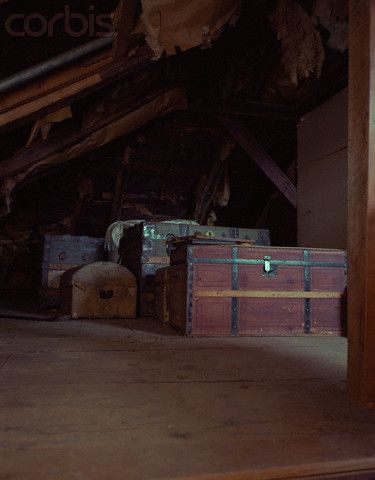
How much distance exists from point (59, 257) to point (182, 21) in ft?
15.7

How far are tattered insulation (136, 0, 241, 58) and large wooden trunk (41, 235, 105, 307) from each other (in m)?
4.18

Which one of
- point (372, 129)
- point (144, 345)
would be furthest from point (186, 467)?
point (144, 345)

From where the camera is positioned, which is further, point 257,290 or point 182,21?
point 257,290

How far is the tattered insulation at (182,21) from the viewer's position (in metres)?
3.04

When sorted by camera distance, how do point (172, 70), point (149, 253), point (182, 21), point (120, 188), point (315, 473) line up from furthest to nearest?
point (120, 188)
point (149, 253)
point (172, 70)
point (182, 21)
point (315, 473)

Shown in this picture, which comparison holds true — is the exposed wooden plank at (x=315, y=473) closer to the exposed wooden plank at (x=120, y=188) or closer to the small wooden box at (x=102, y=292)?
the small wooden box at (x=102, y=292)

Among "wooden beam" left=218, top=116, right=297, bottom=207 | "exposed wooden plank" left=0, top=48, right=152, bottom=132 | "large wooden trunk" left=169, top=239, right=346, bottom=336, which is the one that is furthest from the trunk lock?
"wooden beam" left=218, top=116, right=297, bottom=207

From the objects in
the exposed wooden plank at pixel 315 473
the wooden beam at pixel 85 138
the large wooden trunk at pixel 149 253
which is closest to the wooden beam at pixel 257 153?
the wooden beam at pixel 85 138

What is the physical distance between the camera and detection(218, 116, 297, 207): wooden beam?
262 inches

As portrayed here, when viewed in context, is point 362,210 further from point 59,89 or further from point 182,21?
point 59,89

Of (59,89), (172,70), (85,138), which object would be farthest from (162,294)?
(172,70)

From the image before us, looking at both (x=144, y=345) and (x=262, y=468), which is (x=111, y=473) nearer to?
(x=262, y=468)

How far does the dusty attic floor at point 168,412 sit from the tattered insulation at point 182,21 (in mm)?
2647

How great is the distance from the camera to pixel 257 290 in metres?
3.89
